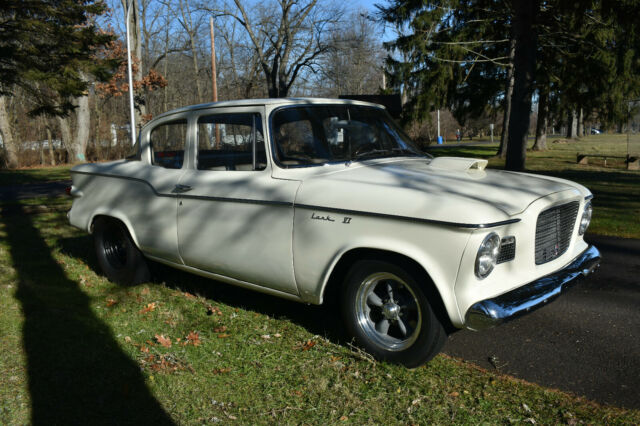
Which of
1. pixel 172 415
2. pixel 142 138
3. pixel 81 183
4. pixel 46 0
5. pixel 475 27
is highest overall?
pixel 475 27

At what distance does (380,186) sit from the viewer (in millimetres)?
3465

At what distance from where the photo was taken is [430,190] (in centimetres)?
335

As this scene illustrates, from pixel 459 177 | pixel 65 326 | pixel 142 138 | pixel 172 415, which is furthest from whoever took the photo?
pixel 142 138

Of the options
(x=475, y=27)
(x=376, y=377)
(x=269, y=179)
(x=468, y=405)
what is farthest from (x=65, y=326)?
(x=475, y=27)

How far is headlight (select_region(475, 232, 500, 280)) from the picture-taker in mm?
3047

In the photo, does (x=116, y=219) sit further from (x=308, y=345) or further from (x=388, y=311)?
(x=388, y=311)

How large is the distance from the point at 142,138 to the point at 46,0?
10.8 metres

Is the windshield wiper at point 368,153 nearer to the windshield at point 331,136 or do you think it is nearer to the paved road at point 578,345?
the windshield at point 331,136

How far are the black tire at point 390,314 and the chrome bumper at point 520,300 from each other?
32 centimetres

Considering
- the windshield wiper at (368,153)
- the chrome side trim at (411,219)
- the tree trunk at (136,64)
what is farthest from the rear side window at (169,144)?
the tree trunk at (136,64)

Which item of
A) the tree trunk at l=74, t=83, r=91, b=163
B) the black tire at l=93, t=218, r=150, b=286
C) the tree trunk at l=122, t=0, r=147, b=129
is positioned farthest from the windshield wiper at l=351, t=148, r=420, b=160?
the tree trunk at l=74, t=83, r=91, b=163

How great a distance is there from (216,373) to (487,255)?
1927mm

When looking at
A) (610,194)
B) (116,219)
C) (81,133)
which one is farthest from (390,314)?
(81,133)

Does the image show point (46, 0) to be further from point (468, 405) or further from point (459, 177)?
point (468, 405)
